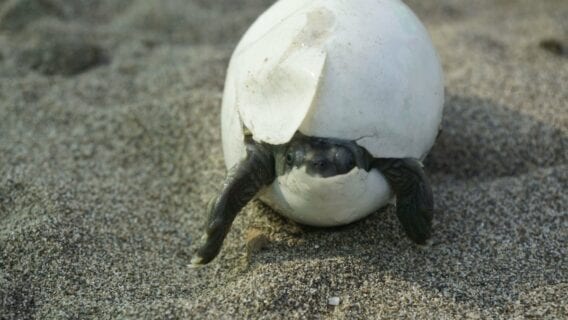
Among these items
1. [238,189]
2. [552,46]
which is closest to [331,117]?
[238,189]

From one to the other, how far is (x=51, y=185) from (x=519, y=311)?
1.85 meters

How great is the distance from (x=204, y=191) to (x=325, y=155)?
886mm

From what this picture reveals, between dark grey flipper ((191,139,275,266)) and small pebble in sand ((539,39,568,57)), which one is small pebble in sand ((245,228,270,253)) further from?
small pebble in sand ((539,39,568,57))

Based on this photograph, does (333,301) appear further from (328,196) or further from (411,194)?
(411,194)

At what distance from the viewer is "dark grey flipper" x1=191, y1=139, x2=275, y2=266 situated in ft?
7.48

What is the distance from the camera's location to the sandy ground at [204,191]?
220cm

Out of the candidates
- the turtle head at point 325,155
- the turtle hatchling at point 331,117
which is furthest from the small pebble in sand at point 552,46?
the turtle head at point 325,155

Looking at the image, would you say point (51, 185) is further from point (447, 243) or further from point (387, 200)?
point (447, 243)

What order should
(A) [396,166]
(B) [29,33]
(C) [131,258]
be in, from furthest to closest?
(B) [29,33] < (C) [131,258] < (A) [396,166]

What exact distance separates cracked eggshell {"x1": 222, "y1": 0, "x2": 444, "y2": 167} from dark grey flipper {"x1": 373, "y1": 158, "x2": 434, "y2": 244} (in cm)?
5

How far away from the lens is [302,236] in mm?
2461

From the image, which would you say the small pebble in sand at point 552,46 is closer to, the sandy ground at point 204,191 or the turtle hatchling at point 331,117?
the sandy ground at point 204,191

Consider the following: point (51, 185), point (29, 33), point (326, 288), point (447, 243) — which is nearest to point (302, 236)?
point (326, 288)

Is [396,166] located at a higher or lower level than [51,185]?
higher
